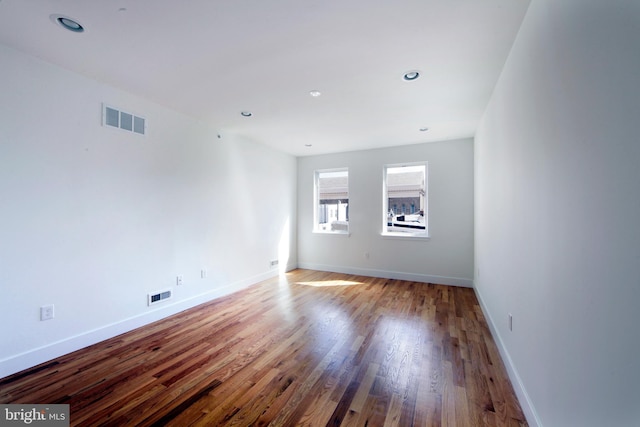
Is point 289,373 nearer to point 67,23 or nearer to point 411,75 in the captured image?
point 411,75

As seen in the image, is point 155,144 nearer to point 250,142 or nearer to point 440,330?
point 250,142

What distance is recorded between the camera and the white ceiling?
1639 mm

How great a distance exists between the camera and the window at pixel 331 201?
565 cm

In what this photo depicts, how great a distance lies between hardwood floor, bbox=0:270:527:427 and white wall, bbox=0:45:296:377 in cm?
32

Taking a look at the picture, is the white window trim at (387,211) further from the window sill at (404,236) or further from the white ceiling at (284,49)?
the white ceiling at (284,49)

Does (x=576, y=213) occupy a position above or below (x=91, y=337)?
above

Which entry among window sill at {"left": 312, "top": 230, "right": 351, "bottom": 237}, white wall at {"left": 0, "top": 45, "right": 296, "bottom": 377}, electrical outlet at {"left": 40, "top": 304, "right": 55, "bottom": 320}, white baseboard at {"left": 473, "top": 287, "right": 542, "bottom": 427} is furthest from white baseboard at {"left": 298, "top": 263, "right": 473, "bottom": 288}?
electrical outlet at {"left": 40, "top": 304, "right": 55, "bottom": 320}

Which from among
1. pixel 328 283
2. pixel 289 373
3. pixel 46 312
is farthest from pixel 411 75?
pixel 46 312

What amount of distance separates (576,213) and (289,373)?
208 centimetres

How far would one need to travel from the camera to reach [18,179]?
2.11 metres

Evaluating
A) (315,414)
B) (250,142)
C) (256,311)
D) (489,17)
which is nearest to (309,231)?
(250,142)

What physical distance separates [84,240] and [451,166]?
→ 5.11m

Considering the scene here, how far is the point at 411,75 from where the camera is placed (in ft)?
7.89

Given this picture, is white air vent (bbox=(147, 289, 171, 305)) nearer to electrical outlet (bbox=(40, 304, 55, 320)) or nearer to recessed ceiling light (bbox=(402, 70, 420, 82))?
electrical outlet (bbox=(40, 304, 55, 320))
